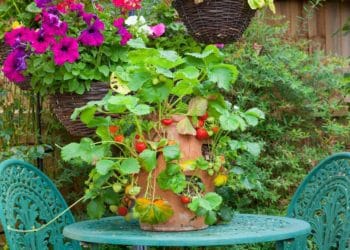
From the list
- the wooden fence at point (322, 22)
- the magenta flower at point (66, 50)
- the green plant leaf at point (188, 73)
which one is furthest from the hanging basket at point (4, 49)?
the wooden fence at point (322, 22)

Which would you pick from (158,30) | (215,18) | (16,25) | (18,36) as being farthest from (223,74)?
(16,25)

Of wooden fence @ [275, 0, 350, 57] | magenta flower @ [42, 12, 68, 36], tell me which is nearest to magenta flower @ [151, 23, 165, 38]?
magenta flower @ [42, 12, 68, 36]

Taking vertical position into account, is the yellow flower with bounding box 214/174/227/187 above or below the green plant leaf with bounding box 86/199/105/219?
above

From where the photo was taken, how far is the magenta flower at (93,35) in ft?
7.54

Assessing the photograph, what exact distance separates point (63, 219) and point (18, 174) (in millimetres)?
224

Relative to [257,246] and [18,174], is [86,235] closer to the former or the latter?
[18,174]

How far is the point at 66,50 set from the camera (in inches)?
89.6

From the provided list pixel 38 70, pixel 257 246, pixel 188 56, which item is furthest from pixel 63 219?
pixel 257 246

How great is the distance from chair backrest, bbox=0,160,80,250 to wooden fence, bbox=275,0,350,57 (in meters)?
2.02

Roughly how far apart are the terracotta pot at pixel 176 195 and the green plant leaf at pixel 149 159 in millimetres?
48

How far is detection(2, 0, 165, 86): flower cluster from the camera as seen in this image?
2273 millimetres

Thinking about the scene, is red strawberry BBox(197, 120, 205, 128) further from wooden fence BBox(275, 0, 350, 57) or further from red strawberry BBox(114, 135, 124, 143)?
wooden fence BBox(275, 0, 350, 57)

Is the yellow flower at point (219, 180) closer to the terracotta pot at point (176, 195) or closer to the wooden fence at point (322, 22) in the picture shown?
the terracotta pot at point (176, 195)

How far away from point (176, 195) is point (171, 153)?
125 millimetres
